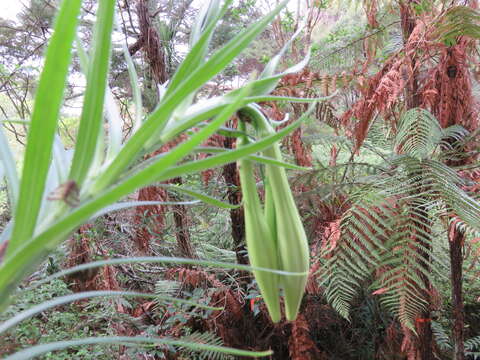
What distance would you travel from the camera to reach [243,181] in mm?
297

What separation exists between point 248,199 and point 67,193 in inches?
5.7

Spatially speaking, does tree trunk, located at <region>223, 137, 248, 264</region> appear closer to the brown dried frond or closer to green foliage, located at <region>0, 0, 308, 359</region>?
the brown dried frond

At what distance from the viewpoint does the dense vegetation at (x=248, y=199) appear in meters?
0.19

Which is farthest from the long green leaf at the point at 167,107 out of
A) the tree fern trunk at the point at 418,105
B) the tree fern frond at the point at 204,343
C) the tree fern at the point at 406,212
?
the tree fern frond at the point at 204,343

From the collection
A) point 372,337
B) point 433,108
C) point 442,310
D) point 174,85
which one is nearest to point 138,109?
point 174,85

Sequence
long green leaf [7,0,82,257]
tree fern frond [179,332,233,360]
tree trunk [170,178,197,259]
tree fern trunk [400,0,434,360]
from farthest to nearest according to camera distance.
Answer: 1. tree trunk [170,178,197,259]
2. tree fern frond [179,332,233,360]
3. tree fern trunk [400,0,434,360]
4. long green leaf [7,0,82,257]

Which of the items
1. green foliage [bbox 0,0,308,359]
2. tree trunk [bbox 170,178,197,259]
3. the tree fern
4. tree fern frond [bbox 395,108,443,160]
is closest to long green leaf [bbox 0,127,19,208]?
green foliage [bbox 0,0,308,359]

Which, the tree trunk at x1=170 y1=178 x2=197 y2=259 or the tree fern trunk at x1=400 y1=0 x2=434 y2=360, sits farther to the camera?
the tree trunk at x1=170 y1=178 x2=197 y2=259

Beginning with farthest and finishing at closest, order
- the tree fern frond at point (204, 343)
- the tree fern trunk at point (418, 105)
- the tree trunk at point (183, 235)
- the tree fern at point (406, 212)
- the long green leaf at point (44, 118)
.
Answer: the tree trunk at point (183, 235), the tree fern frond at point (204, 343), the tree fern trunk at point (418, 105), the tree fern at point (406, 212), the long green leaf at point (44, 118)

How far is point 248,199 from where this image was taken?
293 mm

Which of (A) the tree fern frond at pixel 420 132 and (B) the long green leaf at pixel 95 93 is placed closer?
(B) the long green leaf at pixel 95 93

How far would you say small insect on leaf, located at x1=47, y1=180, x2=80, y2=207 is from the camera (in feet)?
0.58

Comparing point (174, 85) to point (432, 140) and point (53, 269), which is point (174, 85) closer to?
point (432, 140)

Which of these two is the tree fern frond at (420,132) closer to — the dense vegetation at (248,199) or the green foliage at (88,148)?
the dense vegetation at (248,199)
